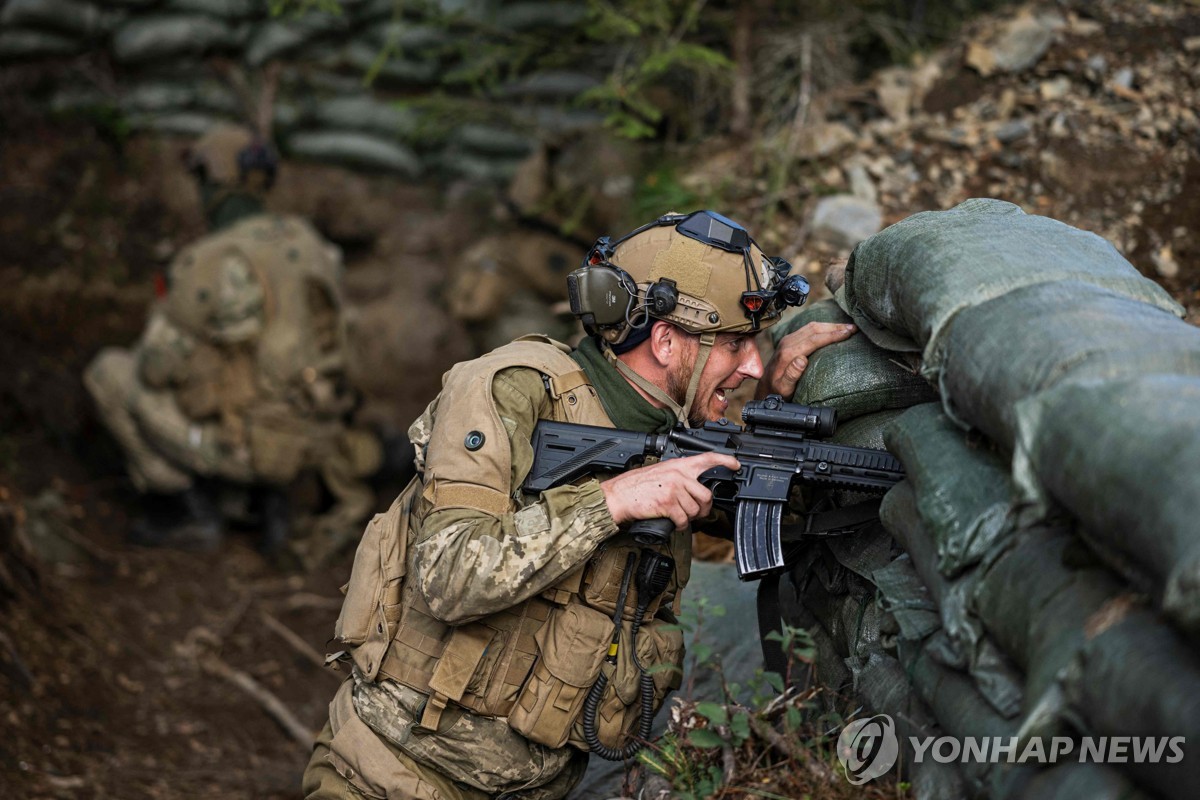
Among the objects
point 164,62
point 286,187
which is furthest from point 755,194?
point 164,62

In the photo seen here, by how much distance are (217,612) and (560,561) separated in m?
5.42

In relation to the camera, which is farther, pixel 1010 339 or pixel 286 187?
pixel 286 187

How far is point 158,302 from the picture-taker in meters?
8.39

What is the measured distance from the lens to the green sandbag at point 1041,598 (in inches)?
82.4

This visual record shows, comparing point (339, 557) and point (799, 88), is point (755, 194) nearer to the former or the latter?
point (799, 88)

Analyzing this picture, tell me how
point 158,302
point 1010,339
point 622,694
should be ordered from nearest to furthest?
point 1010,339
point 622,694
point 158,302

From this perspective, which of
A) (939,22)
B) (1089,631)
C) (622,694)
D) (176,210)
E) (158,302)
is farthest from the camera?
(176,210)

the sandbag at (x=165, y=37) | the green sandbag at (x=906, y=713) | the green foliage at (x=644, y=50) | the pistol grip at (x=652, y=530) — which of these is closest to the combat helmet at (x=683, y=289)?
the pistol grip at (x=652, y=530)

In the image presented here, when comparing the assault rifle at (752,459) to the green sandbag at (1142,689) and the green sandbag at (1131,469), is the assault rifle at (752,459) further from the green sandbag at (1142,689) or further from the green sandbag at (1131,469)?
the green sandbag at (1142,689)

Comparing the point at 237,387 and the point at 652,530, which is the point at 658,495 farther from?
the point at 237,387

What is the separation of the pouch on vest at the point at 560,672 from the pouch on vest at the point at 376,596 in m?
0.41

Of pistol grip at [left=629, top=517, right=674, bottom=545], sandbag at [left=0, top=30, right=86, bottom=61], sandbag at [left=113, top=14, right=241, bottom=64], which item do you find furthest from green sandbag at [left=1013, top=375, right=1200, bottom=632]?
sandbag at [left=0, top=30, right=86, bottom=61]

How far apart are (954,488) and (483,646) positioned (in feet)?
4.48

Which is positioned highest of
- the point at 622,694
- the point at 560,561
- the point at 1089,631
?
the point at 1089,631
